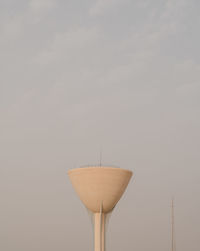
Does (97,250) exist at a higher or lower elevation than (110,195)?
lower

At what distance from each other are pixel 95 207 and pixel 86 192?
6.47ft

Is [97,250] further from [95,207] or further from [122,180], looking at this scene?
[122,180]

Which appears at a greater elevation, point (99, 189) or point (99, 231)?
point (99, 189)

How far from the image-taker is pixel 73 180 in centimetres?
4262

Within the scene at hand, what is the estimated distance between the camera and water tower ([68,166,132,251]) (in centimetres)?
4081

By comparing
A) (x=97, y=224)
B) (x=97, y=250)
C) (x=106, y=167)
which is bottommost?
(x=97, y=250)

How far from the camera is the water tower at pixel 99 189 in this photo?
40812mm

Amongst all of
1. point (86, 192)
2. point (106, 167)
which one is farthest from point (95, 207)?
point (106, 167)

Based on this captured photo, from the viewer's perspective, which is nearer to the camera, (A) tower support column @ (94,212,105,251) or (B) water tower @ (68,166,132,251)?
(B) water tower @ (68,166,132,251)

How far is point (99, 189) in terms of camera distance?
40844mm

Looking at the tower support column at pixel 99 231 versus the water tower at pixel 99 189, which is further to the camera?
the tower support column at pixel 99 231

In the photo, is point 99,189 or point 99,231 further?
point 99,231

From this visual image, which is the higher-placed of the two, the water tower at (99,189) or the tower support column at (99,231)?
the water tower at (99,189)

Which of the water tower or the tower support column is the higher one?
the water tower
